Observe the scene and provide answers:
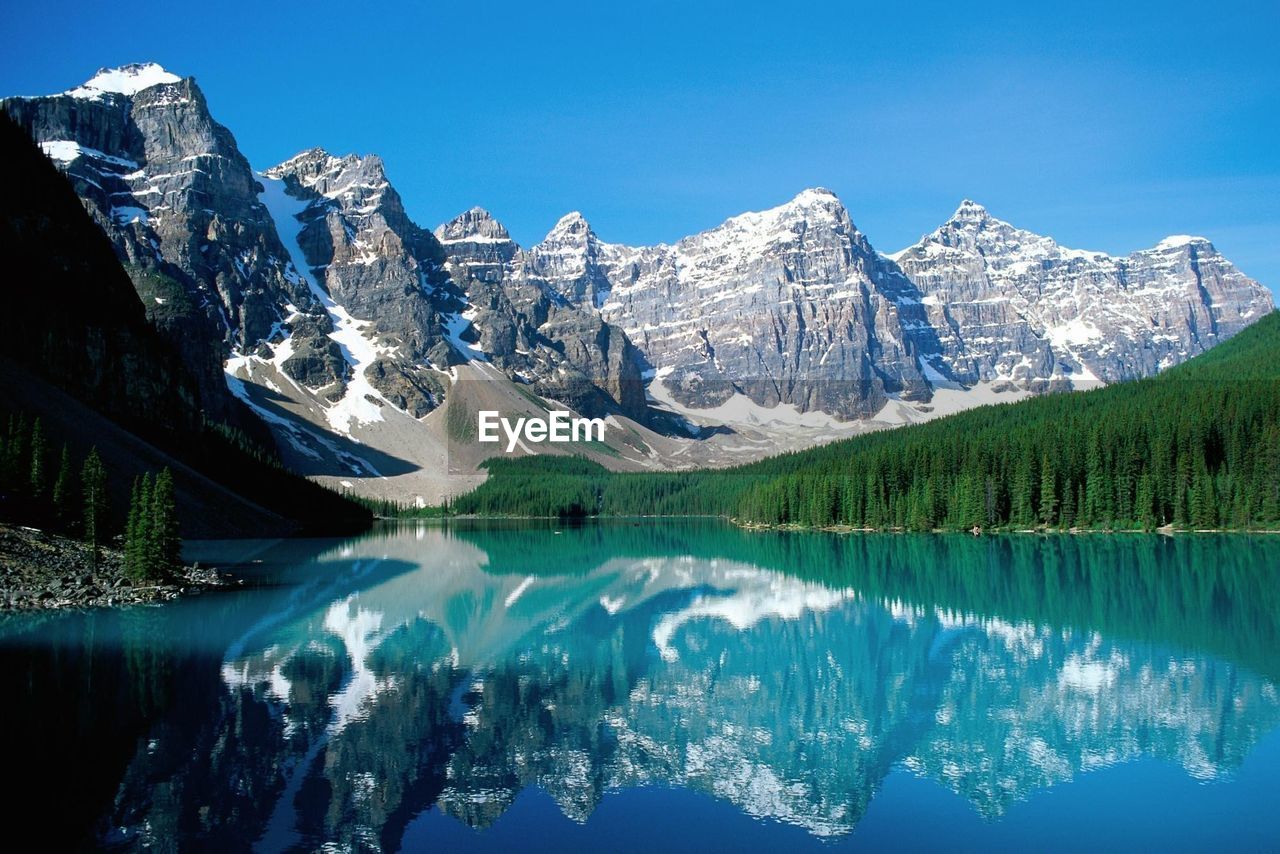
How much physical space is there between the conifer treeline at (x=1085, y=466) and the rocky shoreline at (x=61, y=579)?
70975 millimetres

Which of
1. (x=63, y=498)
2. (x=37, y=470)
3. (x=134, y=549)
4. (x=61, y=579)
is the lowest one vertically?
(x=61, y=579)

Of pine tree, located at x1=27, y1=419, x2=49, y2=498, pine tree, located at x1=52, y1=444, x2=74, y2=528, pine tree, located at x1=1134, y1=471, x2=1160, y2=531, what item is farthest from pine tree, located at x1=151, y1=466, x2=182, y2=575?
pine tree, located at x1=1134, y1=471, x2=1160, y2=531

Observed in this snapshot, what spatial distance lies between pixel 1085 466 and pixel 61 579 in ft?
265

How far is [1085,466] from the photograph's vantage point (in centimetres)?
9225

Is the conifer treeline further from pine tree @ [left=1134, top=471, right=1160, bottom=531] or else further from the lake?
the lake

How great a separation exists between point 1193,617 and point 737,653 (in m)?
17.5

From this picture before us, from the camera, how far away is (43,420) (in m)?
70.1

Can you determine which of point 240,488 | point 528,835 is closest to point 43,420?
point 240,488

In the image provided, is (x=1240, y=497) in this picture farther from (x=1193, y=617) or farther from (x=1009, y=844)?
(x=1009, y=844)

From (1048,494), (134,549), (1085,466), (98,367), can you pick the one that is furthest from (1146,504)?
(98,367)

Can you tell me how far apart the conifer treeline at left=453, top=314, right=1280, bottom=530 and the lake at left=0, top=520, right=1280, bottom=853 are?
1626 inches

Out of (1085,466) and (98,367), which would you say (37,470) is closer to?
(98,367)

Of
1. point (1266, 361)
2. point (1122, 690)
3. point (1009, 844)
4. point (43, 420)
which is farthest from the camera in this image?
point (1266, 361)

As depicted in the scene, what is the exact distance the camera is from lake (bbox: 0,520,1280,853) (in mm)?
16953
